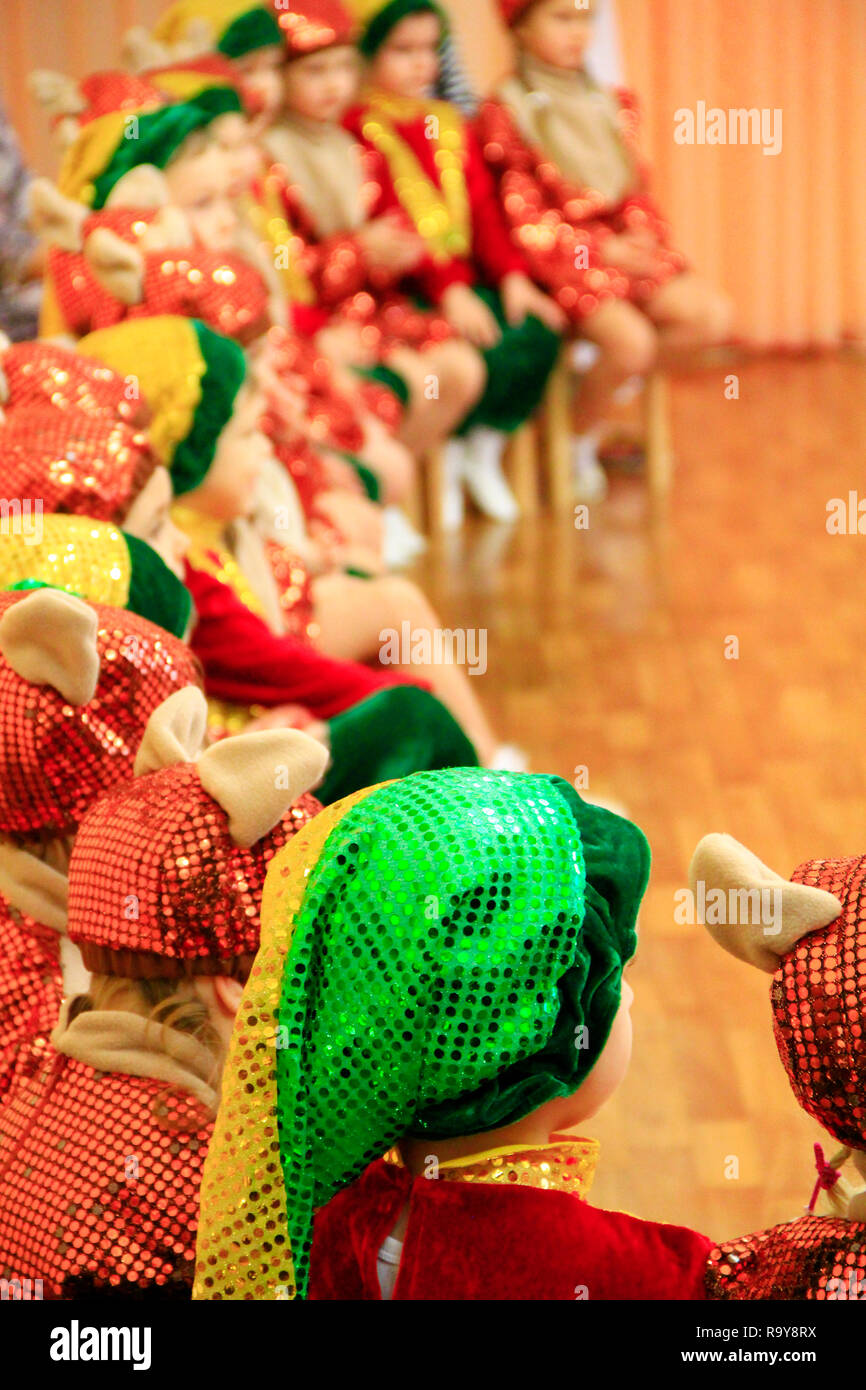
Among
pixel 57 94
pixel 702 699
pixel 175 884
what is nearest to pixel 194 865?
pixel 175 884

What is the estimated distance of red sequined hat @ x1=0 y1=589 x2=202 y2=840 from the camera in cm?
125

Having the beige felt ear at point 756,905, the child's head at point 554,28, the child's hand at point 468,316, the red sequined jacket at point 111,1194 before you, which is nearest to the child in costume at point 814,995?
the beige felt ear at point 756,905

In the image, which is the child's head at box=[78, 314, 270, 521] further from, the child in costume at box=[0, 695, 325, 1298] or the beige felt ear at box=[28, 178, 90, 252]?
the child in costume at box=[0, 695, 325, 1298]

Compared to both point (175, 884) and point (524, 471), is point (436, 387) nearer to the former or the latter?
point (524, 471)

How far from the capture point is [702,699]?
10.2 feet

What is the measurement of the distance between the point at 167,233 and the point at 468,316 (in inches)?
64.6

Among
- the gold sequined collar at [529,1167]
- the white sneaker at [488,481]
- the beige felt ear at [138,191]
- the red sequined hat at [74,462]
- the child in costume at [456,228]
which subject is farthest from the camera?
the white sneaker at [488,481]

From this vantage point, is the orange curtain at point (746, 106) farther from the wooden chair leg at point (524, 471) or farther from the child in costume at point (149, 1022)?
the child in costume at point (149, 1022)

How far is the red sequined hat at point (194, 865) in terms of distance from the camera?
1111 mm

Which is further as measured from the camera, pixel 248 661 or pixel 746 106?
pixel 746 106

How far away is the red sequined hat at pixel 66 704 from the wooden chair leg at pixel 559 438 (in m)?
3.07

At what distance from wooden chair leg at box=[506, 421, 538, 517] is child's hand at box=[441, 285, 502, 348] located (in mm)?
306

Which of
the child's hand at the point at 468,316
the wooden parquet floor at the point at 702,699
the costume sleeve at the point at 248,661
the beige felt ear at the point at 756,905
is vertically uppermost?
the child's hand at the point at 468,316

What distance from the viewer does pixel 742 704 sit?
3.09 metres
